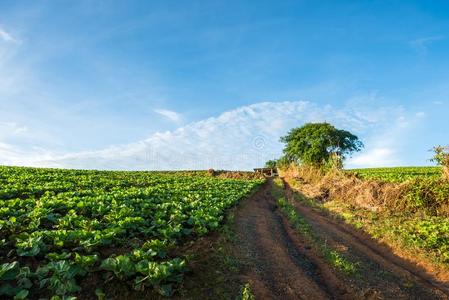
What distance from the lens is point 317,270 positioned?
959 centimetres

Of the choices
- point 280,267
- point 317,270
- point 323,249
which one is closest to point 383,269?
point 323,249

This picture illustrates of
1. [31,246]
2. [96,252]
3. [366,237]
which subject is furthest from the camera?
[366,237]

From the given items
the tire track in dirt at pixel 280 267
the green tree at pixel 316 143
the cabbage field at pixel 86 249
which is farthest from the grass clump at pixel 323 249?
the green tree at pixel 316 143

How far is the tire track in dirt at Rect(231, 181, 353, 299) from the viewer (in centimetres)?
782

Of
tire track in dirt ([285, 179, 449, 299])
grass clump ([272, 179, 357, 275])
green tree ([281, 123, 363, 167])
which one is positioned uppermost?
green tree ([281, 123, 363, 167])

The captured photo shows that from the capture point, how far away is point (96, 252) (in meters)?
7.77

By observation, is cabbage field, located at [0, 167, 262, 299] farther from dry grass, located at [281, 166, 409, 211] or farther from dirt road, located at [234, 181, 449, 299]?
dry grass, located at [281, 166, 409, 211]

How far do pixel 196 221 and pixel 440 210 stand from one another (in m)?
13.1

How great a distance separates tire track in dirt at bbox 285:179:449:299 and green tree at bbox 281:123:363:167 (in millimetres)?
28110

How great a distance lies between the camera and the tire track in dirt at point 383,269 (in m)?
8.90

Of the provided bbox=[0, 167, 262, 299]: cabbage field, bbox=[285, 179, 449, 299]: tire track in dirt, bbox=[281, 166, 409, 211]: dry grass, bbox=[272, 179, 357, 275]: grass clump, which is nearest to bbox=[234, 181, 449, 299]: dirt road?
bbox=[285, 179, 449, 299]: tire track in dirt

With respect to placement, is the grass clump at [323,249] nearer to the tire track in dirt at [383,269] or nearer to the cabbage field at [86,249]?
the tire track in dirt at [383,269]

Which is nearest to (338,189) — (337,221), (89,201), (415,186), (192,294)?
(415,186)

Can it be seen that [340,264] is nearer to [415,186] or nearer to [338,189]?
[415,186]
